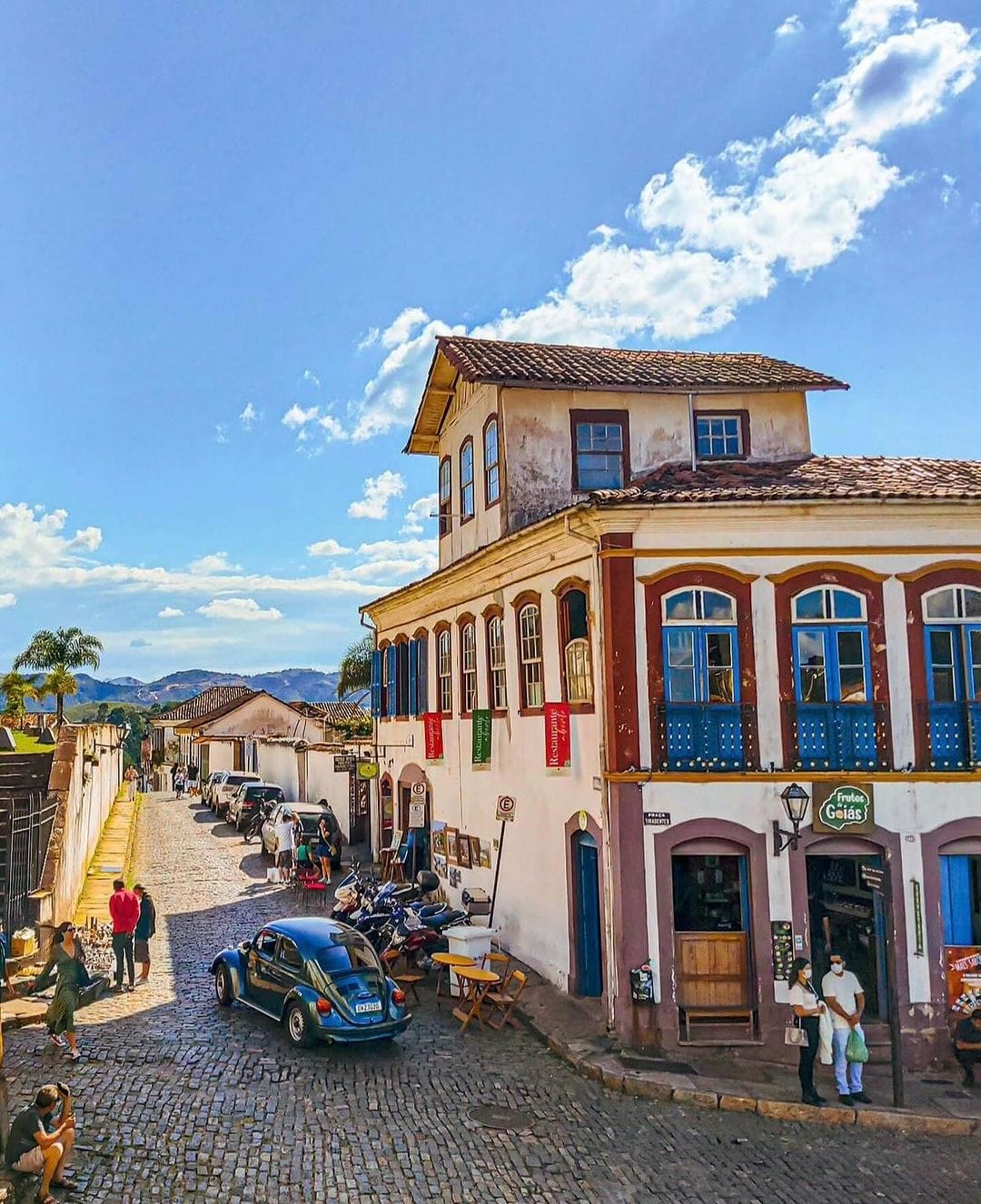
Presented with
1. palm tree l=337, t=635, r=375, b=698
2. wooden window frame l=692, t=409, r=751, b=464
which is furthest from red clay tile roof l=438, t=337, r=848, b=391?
palm tree l=337, t=635, r=375, b=698

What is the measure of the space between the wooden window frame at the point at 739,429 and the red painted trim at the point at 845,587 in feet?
17.4

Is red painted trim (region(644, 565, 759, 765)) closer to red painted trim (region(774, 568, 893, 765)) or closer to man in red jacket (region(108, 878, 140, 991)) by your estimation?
red painted trim (region(774, 568, 893, 765))

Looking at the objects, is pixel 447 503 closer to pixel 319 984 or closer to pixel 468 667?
pixel 468 667

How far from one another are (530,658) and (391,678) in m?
10.1

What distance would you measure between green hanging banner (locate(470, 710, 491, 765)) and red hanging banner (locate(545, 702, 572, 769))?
3508 millimetres

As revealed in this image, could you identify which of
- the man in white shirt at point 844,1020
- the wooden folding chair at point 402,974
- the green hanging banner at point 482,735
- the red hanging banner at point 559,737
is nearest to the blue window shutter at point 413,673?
the green hanging banner at point 482,735

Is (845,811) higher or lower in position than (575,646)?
lower

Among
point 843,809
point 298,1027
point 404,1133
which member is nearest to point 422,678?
point 298,1027

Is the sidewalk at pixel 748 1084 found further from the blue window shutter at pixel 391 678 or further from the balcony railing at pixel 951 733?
the blue window shutter at pixel 391 678

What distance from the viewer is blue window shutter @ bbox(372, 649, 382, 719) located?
28234 mm

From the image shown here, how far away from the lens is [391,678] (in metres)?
27.2

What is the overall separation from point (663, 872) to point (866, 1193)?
4.75 metres

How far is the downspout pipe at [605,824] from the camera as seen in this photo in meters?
13.9

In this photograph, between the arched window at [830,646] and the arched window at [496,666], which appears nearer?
the arched window at [830,646]
